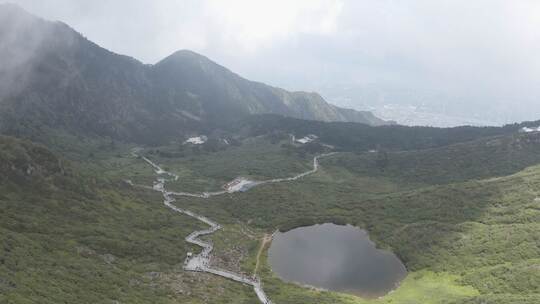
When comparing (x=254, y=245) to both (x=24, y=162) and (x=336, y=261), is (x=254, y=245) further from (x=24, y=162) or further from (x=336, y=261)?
(x=24, y=162)

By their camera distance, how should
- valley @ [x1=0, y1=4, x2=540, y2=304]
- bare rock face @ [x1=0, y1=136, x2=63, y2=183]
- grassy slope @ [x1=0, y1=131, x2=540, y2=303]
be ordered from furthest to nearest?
bare rock face @ [x1=0, y1=136, x2=63, y2=183] < valley @ [x1=0, y1=4, x2=540, y2=304] < grassy slope @ [x1=0, y1=131, x2=540, y2=303]

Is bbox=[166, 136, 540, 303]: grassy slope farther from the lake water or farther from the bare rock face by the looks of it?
the bare rock face

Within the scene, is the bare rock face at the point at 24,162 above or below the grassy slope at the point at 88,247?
above

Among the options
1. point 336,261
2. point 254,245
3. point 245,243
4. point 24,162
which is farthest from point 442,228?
point 24,162

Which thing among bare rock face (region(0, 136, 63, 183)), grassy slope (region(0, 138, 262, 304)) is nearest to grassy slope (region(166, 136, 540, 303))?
grassy slope (region(0, 138, 262, 304))

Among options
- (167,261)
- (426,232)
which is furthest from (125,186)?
(426,232)

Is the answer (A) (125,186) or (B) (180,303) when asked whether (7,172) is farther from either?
(B) (180,303)

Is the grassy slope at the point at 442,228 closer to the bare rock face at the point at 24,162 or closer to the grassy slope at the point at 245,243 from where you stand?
the grassy slope at the point at 245,243

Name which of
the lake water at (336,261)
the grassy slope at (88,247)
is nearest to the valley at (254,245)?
the grassy slope at (88,247)
